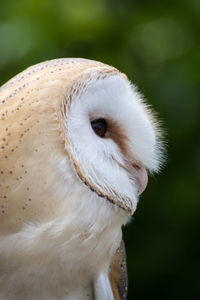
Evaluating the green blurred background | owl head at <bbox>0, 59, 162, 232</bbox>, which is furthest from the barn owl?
the green blurred background

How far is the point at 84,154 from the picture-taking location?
1.51 meters

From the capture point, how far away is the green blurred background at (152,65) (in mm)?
2947

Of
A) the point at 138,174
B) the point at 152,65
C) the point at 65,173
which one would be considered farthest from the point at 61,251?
the point at 152,65

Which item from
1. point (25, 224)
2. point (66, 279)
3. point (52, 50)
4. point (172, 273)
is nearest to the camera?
point (25, 224)

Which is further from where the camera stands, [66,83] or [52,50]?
[52,50]

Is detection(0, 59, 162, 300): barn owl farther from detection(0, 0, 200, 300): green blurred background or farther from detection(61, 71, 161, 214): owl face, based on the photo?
detection(0, 0, 200, 300): green blurred background

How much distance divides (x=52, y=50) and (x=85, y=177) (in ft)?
5.06

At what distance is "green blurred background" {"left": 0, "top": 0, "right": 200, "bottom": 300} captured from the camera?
9.67 feet

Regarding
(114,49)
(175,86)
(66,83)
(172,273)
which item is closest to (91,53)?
(114,49)

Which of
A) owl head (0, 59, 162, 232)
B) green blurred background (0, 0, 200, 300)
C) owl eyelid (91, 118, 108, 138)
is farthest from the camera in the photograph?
green blurred background (0, 0, 200, 300)

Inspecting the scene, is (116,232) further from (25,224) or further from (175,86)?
(175,86)

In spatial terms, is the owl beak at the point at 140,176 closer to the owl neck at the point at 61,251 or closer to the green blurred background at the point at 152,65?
the owl neck at the point at 61,251

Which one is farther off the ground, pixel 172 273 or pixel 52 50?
pixel 52 50

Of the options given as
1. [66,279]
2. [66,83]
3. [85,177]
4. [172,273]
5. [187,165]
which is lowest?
[172,273]
